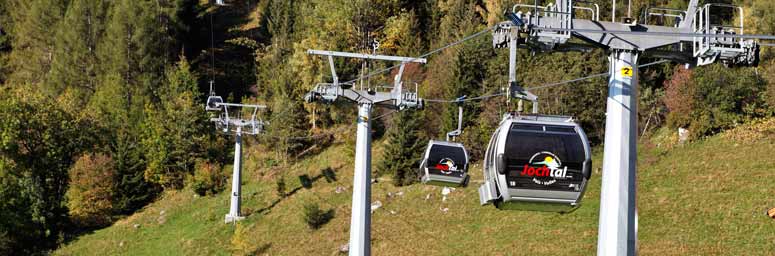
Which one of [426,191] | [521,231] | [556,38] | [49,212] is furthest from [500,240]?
[49,212]

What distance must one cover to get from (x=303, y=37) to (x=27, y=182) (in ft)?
72.6

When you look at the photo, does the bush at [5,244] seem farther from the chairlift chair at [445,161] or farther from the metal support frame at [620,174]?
the metal support frame at [620,174]

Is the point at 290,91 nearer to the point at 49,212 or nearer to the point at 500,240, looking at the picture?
the point at 49,212

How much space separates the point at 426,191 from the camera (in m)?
38.6

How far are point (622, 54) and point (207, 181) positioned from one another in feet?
139

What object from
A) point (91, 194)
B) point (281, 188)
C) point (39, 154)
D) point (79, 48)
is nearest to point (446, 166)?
point (281, 188)

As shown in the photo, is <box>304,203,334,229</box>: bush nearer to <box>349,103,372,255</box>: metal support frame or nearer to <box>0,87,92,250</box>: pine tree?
<box>0,87,92,250</box>: pine tree

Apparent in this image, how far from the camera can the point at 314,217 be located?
38.4m

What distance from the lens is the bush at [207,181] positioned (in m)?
50.4

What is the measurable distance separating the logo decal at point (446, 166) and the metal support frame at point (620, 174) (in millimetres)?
11720

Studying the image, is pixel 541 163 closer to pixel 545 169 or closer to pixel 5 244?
pixel 545 169

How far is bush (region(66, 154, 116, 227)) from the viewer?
1956 inches

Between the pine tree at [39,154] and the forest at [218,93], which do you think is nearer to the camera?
the forest at [218,93]

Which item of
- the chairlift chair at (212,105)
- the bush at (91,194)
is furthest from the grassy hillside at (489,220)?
the chairlift chair at (212,105)
